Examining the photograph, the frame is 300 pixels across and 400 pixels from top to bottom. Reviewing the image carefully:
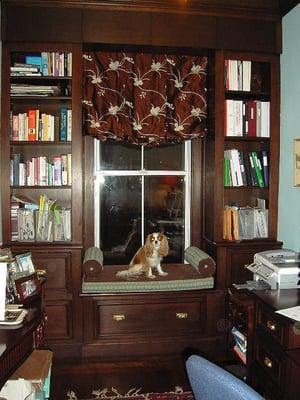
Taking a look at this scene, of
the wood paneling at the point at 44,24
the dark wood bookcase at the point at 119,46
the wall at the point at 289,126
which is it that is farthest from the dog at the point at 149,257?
the wood paneling at the point at 44,24

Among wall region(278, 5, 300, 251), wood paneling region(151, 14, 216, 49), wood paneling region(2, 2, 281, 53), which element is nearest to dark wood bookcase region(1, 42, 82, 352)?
wood paneling region(2, 2, 281, 53)

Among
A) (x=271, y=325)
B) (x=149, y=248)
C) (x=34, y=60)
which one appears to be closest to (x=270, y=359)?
(x=271, y=325)

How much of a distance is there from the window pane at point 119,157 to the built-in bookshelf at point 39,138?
1.25ft

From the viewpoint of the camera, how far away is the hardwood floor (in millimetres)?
2309

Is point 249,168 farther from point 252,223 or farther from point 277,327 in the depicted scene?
point 277,327

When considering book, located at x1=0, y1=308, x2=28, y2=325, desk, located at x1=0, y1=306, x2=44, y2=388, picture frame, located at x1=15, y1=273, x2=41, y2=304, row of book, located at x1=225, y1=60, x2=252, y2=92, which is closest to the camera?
desk, located at x1=0, y1=306, x2=44, y2=388

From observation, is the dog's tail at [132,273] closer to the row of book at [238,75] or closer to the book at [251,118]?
the book at [251,118]

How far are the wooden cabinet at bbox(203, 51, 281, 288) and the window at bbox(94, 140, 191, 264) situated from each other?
13.1 inches

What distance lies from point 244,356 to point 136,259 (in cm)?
104

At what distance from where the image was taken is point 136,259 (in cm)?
278

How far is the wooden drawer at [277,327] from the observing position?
1664 mm

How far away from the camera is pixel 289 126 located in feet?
8.88

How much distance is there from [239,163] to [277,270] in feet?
3.32

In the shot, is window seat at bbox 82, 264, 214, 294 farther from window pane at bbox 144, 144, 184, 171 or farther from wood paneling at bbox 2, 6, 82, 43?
wood paneling at bbox 2, 6, 82, 43
